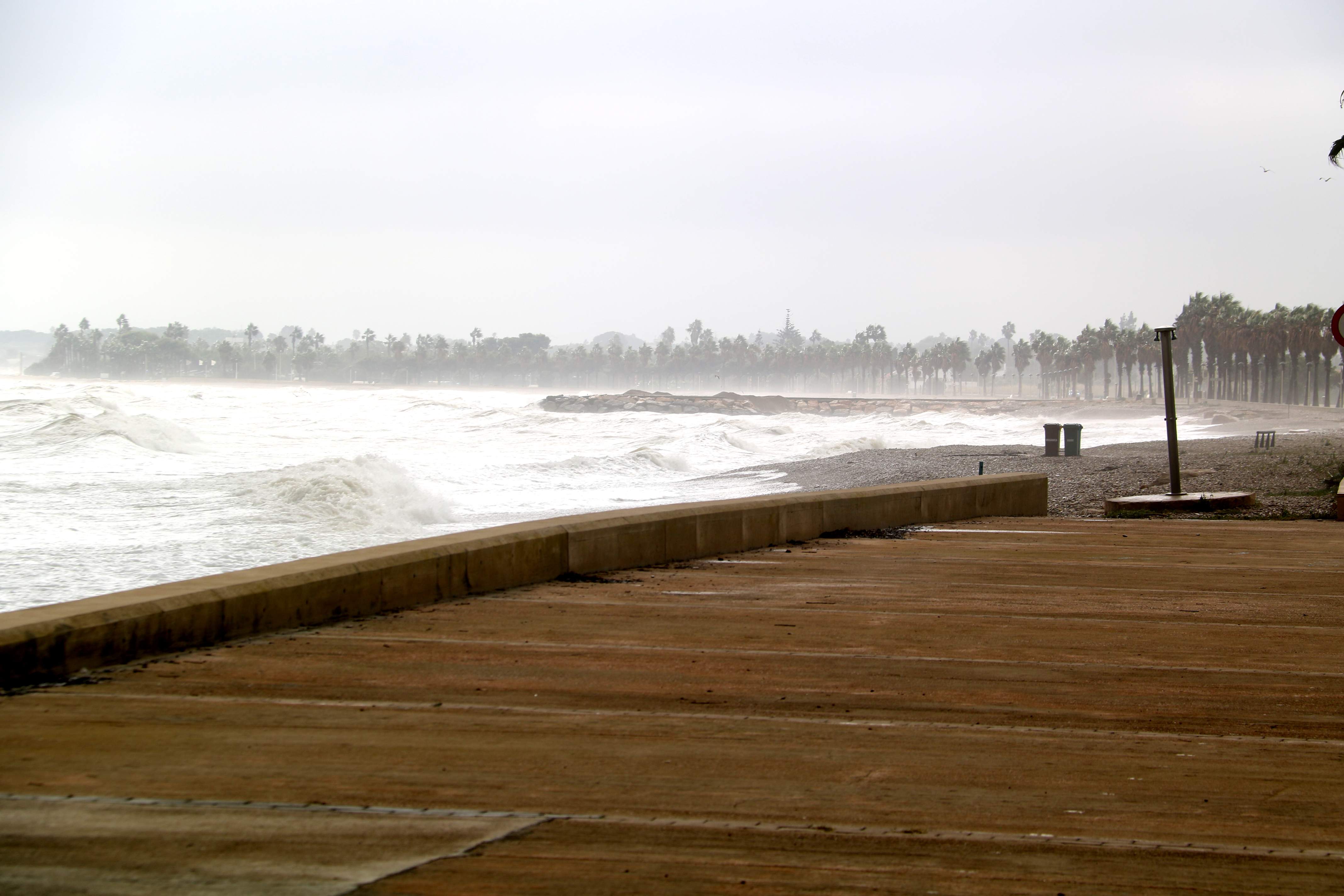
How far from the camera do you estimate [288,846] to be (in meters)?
2.11

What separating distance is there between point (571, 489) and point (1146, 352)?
467ft

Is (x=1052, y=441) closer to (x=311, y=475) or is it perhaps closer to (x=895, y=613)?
(x=311, y=475)

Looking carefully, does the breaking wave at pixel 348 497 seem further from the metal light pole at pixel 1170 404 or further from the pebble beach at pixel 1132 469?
the metal light pole at pixel 1170 404

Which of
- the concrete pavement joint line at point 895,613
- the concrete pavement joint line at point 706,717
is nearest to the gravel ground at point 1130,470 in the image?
the concrete pavement joint line at point 895,613

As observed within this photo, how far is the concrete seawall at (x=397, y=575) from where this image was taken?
3.45 meters

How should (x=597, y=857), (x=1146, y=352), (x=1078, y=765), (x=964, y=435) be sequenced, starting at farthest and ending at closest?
(x=1146, y=352), (x=964, y=435), (x=1078, y=765), (x=597, y=857)

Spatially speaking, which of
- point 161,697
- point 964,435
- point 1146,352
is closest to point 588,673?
point 161,697

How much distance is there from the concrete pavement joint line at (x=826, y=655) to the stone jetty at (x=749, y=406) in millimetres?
105391

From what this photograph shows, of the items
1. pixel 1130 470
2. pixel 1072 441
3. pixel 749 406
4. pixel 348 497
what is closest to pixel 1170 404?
pixel 1130 470

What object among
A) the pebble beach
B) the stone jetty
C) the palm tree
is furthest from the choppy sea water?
the palm tree

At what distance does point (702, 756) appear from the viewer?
2.70 metres

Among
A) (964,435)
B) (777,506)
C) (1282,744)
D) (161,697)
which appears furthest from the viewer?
(964,435)

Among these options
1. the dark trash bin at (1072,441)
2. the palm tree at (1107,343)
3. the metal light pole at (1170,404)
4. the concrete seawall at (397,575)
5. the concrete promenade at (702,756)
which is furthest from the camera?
the palm tree at (1107,343)

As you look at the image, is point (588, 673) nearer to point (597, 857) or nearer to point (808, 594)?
point (597, 857)
